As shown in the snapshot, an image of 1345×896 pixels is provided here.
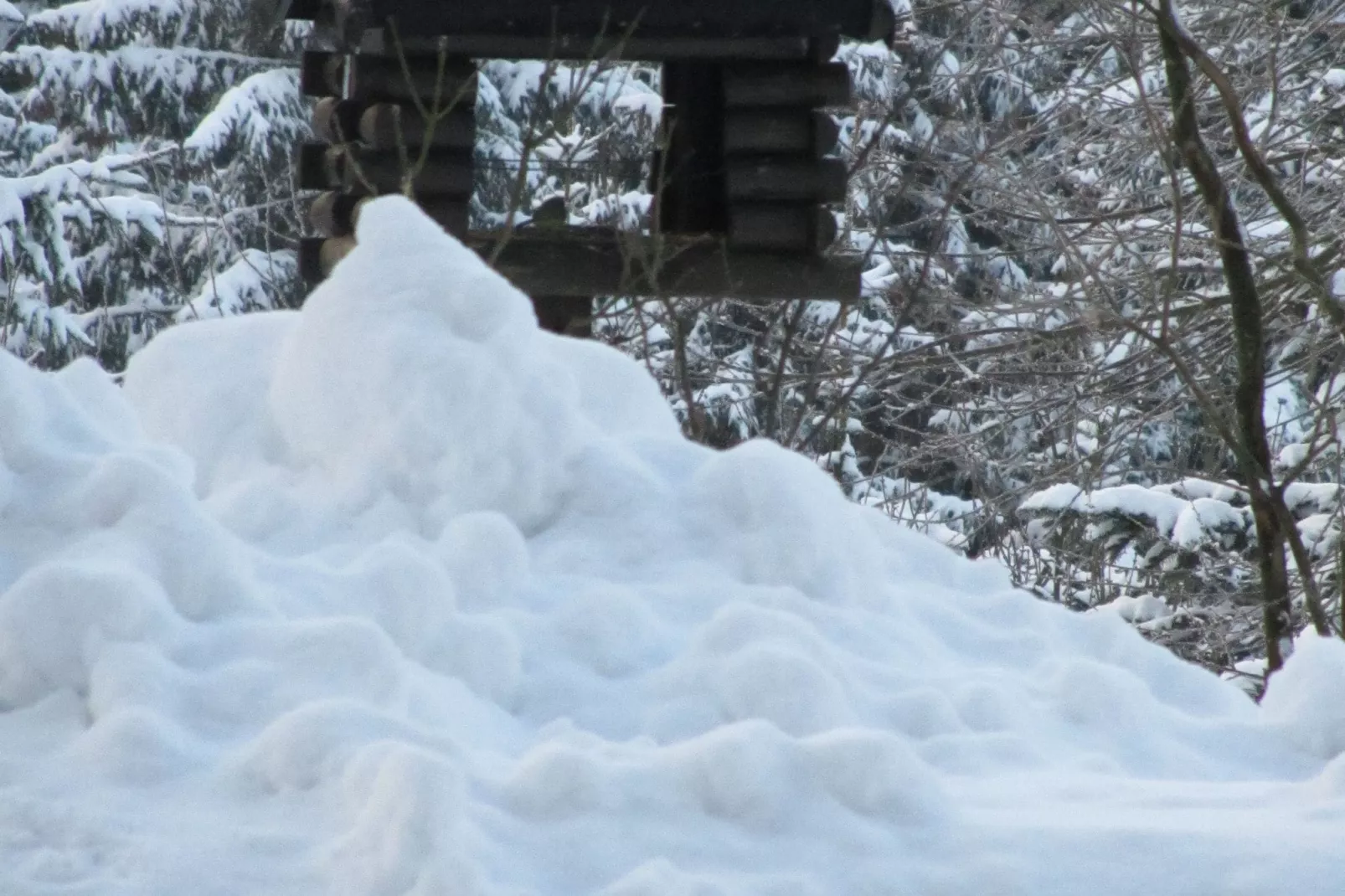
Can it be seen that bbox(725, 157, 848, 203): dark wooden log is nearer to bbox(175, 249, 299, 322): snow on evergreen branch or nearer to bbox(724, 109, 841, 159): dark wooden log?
bbox(724, 109, 841, 159): dark wooden log

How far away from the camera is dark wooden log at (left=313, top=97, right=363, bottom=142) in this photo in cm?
549

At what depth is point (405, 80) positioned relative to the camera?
5.28 meters

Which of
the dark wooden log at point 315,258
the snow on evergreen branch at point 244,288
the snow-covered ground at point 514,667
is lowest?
the snow on evergreen branch at point 244,288

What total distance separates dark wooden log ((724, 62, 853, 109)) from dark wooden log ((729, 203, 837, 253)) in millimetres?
390

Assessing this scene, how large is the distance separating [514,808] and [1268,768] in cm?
119

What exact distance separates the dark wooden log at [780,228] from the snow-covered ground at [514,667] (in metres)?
2.67

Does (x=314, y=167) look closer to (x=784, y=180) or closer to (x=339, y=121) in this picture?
(x=339, y=121)

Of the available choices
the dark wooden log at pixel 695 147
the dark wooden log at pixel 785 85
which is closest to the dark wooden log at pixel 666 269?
the dark wooden log at pixel 695 147

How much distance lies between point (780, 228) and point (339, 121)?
1.64 meters

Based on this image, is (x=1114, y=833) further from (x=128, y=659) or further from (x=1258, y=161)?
(x=1258, y=161)

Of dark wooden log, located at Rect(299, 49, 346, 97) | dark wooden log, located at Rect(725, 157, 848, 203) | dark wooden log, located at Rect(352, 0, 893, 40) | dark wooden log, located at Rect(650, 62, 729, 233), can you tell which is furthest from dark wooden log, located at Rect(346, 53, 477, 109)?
dark wooden log, located at Rect(725, 157, 848, 203)

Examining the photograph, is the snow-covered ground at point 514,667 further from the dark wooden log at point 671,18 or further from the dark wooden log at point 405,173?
the dark wooden log at point 671,18

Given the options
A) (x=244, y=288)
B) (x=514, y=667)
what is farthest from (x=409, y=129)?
(x=244, y=288)

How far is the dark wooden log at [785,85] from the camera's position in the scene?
5711mm
